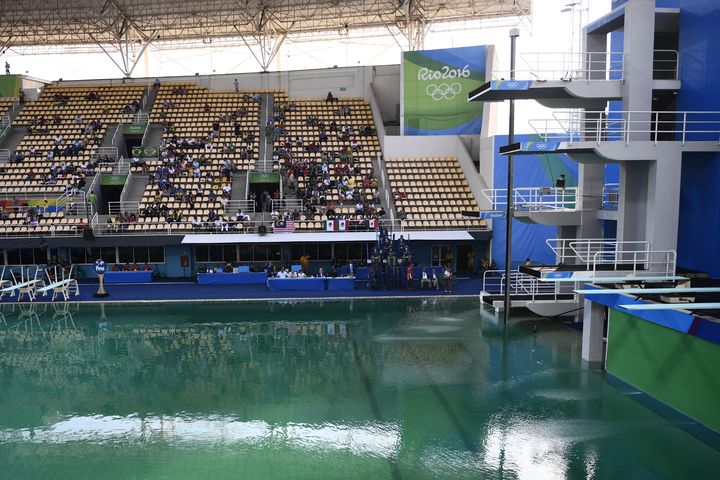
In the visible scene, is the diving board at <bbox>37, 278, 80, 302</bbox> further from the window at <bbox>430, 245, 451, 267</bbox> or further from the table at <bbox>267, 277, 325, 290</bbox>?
the window at <bbox>430, 245, 451, 267</bbox>

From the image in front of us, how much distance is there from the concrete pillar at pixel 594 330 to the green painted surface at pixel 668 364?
0.60m

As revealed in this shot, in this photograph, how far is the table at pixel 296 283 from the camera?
24906mm

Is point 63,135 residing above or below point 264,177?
above

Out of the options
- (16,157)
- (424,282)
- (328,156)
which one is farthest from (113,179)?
(424,282)

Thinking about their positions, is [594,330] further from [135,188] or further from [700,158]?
[135,188]

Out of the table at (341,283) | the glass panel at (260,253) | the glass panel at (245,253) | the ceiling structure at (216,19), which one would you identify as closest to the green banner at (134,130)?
the ceiling structure at (216,19)

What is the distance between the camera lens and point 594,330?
1479cm

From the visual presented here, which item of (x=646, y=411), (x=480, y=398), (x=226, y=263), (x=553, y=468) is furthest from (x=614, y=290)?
(x=226, y=263)

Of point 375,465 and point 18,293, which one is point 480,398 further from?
point 18,293

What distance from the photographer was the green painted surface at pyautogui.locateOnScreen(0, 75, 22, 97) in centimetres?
4119

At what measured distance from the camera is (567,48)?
25.2 meters

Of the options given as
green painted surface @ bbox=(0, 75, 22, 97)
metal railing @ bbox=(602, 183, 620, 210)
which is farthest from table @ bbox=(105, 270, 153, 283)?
green painted surface @ bbox=(0, 75, 22, 97)

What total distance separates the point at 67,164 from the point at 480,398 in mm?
29685

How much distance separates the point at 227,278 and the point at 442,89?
16.8 m
